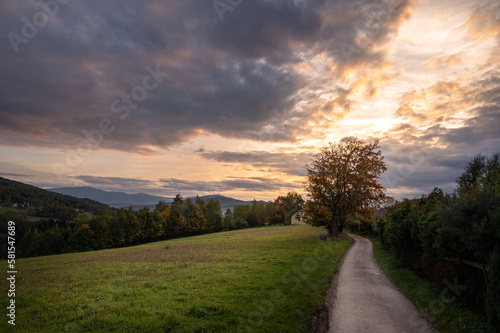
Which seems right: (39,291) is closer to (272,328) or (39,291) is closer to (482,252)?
(272,328)

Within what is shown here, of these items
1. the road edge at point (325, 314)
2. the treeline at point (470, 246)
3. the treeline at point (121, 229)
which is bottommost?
the treeline at point (121, 229)

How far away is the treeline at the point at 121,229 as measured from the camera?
6612cm

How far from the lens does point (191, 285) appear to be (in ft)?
42.5

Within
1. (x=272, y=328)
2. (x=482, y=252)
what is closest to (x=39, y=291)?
(x=272, y=328)

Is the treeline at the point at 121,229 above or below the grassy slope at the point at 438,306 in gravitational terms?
below

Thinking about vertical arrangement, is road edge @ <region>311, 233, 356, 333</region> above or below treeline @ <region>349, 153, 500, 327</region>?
below

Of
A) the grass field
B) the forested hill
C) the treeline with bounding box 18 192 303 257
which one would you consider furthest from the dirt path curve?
the forested hill

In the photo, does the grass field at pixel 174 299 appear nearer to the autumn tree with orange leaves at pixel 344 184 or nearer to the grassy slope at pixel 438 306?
the grassy slope at pixel 438 306

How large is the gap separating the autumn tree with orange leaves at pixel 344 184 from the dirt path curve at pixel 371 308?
2140 cm

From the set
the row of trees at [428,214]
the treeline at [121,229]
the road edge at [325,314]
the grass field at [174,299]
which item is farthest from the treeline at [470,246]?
the treeline at [121,229]

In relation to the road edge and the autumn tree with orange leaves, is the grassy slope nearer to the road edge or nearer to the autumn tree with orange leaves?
the road edge

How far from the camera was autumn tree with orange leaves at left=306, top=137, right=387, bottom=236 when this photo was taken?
A: 121 feet

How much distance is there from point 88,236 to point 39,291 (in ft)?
218

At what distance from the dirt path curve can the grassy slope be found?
0.44 meters
